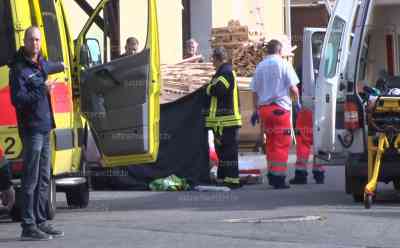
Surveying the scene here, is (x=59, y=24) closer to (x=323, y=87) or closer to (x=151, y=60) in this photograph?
(x=151, y=60)

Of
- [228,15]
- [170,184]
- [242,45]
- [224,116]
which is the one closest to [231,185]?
[170,184]

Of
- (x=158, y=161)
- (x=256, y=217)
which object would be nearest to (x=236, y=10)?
(x=158, y=161)

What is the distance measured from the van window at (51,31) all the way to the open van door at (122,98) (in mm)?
509

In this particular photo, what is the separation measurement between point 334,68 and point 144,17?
8922 millimetres

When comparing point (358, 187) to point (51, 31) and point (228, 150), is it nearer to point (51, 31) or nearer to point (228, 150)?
point (228, 150)

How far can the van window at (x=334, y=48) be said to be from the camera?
12688 mm

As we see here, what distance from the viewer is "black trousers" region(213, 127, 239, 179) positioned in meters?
14.7

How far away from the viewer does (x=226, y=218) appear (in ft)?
37.0

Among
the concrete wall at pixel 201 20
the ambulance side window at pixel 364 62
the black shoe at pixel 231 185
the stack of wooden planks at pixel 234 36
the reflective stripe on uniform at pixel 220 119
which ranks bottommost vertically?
the black shoe at pixel 231 185

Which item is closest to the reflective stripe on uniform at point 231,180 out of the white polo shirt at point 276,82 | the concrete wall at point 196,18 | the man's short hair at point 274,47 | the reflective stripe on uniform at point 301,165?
the white polo shirt at point 276,82

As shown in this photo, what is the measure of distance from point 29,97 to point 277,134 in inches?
214

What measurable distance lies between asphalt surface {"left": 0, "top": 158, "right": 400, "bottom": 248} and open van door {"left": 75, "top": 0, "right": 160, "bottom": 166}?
66 centimetres

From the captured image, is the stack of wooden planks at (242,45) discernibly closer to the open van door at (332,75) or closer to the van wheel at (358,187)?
the open van door at (332,75)

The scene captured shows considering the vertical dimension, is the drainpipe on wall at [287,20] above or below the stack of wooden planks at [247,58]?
above
